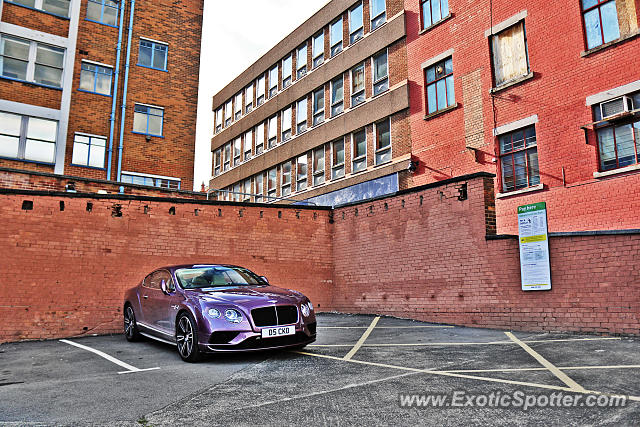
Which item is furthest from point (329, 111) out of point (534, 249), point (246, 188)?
point (534, 249)

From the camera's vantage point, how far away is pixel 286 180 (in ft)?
84.9

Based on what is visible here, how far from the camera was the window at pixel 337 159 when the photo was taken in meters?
21.9

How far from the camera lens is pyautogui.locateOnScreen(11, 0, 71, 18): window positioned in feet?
60.3

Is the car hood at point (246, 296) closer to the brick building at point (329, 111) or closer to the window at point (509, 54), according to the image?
the window at point (509, 54)

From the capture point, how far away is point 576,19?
13281 millimetres

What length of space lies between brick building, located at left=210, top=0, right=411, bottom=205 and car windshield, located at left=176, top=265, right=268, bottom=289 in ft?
34.1

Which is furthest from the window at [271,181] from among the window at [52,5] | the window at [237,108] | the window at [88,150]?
the window at [52,5]

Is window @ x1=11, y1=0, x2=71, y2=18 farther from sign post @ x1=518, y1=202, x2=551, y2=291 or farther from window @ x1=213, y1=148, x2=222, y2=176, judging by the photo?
sign post @ x1=518, y1=202, x2=551, y2=291

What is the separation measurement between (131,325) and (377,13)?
1708cm

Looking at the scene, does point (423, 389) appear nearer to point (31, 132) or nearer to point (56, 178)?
point (56, 178)

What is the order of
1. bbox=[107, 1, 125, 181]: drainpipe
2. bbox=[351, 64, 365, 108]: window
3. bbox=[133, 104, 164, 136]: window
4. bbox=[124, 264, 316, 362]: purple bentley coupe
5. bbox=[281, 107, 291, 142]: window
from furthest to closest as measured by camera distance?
bbox=[281, 107, 291, 142]: window, bbox=[351, 64, 365, 108]: window, bbox=[133, 104, 164, 136]: window, bbox=[107, 1, 125, 181]: drainpipe, bbox=[124, 264, 316, 362]: purple bentley coupe

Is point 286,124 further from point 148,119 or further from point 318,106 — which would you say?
point 148,119

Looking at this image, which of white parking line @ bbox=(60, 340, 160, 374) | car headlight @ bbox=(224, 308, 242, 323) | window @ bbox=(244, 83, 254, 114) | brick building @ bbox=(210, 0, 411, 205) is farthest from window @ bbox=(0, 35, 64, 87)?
car headlight @ bbox=(224, 308, 242, 323)

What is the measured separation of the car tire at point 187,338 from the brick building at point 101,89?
410 inches
